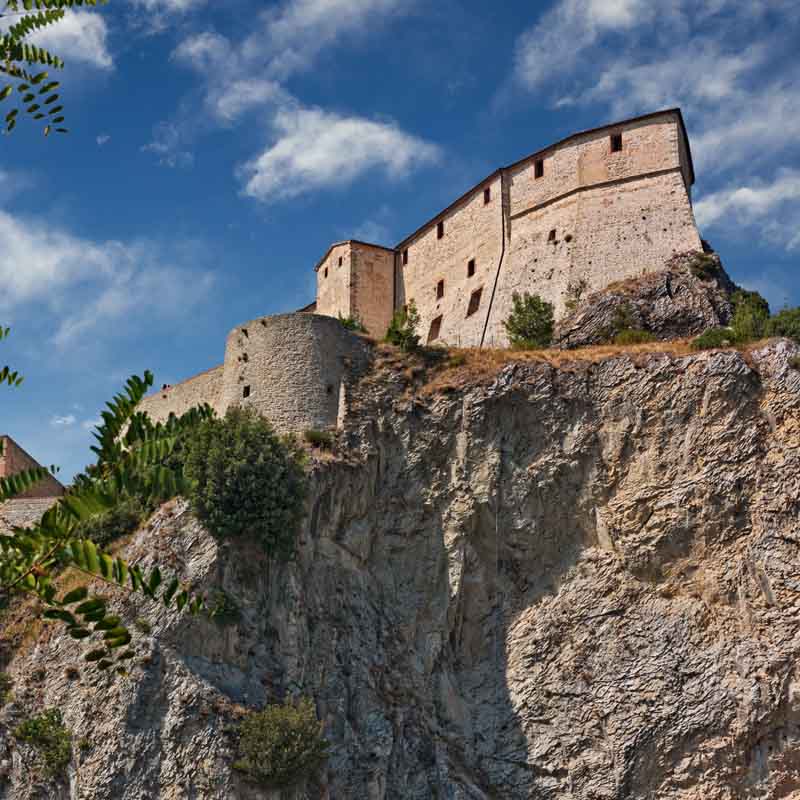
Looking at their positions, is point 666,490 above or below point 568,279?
below

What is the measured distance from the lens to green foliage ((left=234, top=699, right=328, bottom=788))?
22891 mm

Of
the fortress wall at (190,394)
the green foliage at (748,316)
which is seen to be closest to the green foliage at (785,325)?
the green foliage at (748,316)

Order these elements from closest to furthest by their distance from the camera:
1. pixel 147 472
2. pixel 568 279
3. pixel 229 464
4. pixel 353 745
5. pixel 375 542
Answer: pixel 147 472 → pixel 353 745 → pixel 229 464 → pixel 375 542 → pixel 568 279

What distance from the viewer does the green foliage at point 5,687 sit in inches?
976

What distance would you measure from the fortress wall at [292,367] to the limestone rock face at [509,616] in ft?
3.60

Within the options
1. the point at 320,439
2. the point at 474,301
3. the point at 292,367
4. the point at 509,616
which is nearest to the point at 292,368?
the point at 292,367

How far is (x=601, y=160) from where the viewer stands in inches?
1619

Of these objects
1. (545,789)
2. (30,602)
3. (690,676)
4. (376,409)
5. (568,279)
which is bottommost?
(545,789)

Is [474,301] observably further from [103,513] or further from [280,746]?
[103,513]

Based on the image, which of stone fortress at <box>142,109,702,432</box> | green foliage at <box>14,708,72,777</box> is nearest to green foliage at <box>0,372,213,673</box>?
green foliage at <box>14,708,72,777</box>

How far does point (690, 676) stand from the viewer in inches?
1029

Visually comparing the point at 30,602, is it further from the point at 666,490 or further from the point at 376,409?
the point at 666,490

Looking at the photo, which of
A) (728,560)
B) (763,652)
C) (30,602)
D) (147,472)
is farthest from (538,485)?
(147,472)

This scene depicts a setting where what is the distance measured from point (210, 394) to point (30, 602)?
904 cm
